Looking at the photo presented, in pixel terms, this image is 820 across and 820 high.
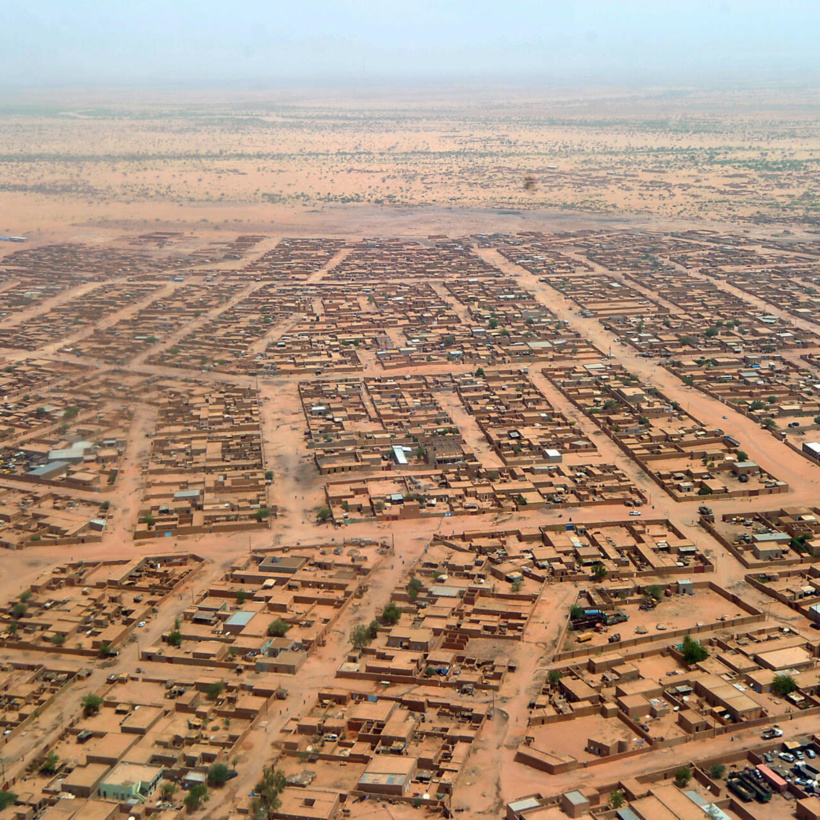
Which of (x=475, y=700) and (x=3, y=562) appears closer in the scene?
(x=475, y=700)

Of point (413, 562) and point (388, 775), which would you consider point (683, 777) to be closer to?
point (388, 775)

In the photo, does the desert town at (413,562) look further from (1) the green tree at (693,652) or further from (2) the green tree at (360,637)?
(2) the green tree at (360,637)

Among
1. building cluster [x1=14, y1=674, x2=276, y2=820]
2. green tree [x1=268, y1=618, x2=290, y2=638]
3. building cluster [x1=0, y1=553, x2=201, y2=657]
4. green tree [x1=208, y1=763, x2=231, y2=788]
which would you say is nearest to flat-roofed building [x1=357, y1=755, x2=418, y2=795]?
green tree [x1=208, y1=763, x2=231, y2=788]

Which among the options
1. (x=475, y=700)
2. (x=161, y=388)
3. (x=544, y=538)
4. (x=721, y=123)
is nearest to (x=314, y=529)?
(x=544, y=538)

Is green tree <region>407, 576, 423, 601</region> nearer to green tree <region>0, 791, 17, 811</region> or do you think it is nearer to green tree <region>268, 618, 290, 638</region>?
green tree <region>268, 618, 290, 638</region>

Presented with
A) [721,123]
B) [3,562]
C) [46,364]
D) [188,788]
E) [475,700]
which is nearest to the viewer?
[188,788]

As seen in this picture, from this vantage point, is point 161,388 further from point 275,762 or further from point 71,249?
point 71,249

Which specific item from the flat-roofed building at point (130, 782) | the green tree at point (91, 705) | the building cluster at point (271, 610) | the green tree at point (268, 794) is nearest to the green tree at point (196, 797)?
the flat-roofed building at point (130, 782)

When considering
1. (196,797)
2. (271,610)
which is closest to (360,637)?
(271,610)
